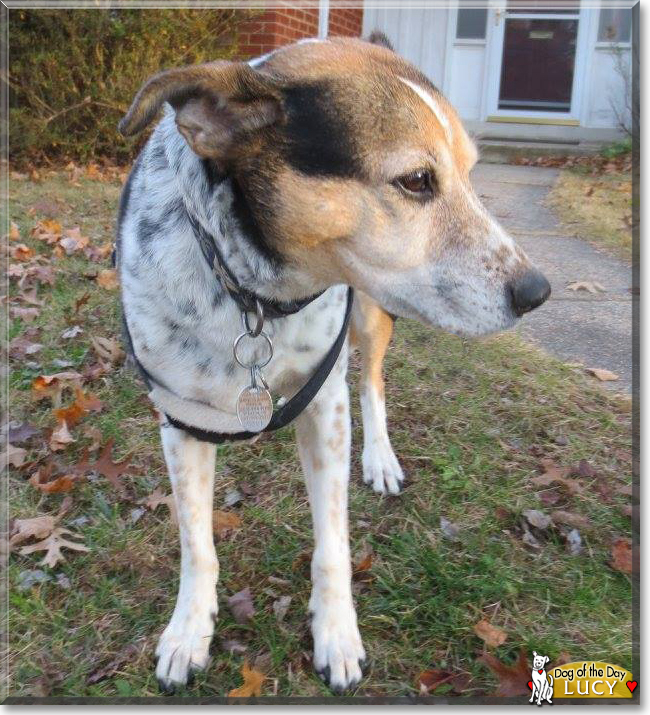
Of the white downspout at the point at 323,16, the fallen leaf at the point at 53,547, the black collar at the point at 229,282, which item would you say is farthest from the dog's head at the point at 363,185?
the white downspout at the point at 323,16

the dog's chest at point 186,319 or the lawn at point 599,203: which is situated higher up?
the dog's chest at point 186,319

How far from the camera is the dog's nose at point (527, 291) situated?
1919mm

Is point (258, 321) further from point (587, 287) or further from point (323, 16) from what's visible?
point (323, 16)

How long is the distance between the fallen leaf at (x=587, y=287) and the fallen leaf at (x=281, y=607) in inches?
145

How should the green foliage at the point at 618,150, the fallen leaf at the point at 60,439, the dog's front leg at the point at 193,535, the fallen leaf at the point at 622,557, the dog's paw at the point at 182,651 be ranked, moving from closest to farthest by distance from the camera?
the dog's paw at the point at 182,651, the dog's front leg at the point at 193,535, the fallen leaf at the point at 622,557, the fallen leaf at the point at 60,439, the green foliage at the point at 618,150

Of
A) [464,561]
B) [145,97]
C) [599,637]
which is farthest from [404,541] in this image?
[145,97]

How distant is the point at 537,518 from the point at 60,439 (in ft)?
7.20

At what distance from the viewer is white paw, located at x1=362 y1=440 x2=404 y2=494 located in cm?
308

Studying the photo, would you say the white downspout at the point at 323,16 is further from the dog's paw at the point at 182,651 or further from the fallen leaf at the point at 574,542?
the dog's paw at the point at 182,651

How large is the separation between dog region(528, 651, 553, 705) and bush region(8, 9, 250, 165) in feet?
25.4

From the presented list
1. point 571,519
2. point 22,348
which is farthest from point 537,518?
point 22,348

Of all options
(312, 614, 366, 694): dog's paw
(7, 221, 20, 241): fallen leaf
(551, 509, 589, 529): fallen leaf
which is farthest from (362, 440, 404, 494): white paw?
(7, 221, 20, 241): fallen leaf

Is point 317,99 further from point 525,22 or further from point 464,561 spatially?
point 525,22

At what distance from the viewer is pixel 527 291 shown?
75.5 inches
